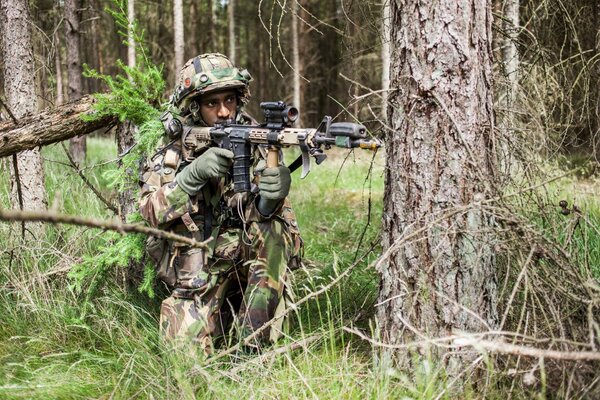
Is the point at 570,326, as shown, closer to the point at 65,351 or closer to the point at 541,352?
the point at 541,352

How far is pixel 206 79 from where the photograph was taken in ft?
12.1

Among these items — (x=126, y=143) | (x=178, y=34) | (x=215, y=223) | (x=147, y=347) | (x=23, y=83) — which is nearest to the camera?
(x=147, y=347)

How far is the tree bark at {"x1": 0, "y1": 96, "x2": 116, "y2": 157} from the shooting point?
4.07m

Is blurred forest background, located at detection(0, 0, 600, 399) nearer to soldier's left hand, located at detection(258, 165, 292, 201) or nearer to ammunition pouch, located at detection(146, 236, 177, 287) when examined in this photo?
ammunition pouch, located at detection(146, 236, 177, 287)

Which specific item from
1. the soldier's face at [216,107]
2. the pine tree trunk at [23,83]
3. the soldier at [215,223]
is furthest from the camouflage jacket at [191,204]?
the pine tree trunk at [23,83]

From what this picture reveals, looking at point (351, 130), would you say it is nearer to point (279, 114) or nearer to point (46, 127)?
point (279, 114)

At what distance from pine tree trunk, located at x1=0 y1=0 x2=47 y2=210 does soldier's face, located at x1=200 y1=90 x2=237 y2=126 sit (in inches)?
95.0

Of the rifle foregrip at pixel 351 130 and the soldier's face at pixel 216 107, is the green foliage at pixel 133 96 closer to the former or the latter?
the soldier's face at pixel 216 107

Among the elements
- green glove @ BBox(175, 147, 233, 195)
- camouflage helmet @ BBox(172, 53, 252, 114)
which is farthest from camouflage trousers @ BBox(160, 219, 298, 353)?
camouflage helmet @ BBox(172, 53, 252, 114)

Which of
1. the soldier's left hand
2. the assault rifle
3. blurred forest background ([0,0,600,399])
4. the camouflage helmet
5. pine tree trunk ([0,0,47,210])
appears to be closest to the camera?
blurred forest background ([0,0,600,399])

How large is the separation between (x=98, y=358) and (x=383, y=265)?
5.54ft

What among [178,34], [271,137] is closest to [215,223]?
[271,137]

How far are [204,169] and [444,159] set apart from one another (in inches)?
59.8

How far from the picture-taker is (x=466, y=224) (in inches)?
104
